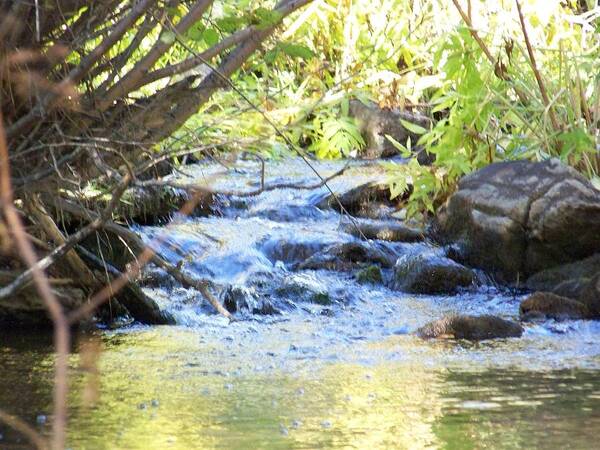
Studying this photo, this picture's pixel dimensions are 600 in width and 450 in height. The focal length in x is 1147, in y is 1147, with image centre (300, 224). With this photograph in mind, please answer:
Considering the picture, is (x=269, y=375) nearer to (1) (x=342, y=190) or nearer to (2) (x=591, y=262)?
(2) (x=591, y=262)

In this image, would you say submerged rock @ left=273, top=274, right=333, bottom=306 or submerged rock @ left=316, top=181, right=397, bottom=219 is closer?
submerged rock @ left=273, top=274, right=333, bottom=306

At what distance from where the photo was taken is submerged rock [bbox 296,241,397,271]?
7.11 meters

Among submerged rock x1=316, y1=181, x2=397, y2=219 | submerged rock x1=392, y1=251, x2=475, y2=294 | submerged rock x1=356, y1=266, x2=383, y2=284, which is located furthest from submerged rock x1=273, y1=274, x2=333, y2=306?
submerged rock x1=316, y1=181, x2=397, y2=219

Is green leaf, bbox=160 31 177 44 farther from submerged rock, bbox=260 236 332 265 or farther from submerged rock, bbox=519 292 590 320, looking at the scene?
submerged rock, bbox=260 236 332 265

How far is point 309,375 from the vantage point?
3.91 meters

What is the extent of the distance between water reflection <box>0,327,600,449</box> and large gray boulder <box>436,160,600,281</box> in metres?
2.40

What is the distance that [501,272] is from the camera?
6.90 meters

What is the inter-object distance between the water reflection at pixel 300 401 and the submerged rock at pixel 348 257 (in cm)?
251

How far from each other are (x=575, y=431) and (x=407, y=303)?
129 inches

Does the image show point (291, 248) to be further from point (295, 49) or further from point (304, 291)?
A: point (295, 49)

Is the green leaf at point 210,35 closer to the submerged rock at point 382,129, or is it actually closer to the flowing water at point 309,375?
the flowing water at point 309,375

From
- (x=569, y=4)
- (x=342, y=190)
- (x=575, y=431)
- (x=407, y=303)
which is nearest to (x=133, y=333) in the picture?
(x=407, y=303)

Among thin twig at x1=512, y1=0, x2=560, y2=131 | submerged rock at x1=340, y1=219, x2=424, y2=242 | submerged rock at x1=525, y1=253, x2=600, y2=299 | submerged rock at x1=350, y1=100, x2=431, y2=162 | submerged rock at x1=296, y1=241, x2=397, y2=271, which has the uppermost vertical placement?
thin twig at x1=512, y1=0, x2=560, y2=131

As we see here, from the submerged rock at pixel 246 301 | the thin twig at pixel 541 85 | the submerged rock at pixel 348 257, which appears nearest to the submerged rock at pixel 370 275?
the submerged rock at pixel 348 257
